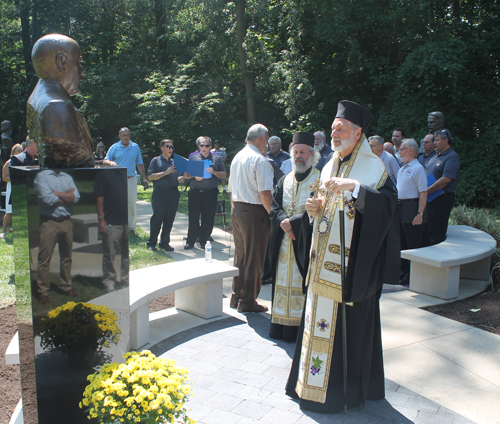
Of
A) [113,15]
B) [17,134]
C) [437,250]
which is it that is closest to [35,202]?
[437,250]

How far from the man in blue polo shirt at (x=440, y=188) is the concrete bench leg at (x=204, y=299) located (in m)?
4.00

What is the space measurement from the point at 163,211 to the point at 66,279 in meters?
5.69

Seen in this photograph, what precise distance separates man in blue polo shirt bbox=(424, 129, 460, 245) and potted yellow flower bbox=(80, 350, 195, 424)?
586 centimetres

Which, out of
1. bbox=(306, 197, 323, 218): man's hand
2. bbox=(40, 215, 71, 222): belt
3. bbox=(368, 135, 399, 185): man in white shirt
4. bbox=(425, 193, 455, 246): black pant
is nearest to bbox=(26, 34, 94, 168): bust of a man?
bbox=(40, 215, 71, 222): belt

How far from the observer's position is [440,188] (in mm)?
7375

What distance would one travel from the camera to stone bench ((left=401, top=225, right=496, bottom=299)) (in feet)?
19.8

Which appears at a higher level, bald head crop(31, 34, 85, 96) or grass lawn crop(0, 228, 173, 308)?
bald head crop(31, 34, 85, 96)

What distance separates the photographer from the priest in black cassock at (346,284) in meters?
3.35

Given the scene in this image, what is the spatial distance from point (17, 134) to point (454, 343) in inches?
1057

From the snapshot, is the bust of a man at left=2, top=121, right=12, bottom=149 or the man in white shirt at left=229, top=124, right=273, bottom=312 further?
the bust of a man at left=2, top=121, right=12, bottom=149

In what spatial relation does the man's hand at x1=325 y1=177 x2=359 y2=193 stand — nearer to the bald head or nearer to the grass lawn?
the bald head

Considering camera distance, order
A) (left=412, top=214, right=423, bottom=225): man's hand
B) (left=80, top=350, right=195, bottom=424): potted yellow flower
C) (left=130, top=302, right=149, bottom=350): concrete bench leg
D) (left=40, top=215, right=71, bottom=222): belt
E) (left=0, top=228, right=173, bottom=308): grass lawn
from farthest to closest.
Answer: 1. (left=412, top=214, right=423, bottom=225): man's hand
2. (left=0, top=228, right=173, bottom=308): grass lawn
3. (left=130, top=302, right=149, bottom=350): concrete bench leg
4. (left=40, top=215, right=71, bottom=222): belt
5. (left=80, top=350, right=195, bottom=424): potted yellow flower

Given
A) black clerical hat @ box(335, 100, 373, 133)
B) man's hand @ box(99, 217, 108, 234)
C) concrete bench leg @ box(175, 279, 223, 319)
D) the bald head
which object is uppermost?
the bald head

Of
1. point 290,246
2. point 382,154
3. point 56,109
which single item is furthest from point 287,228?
point 382,154
